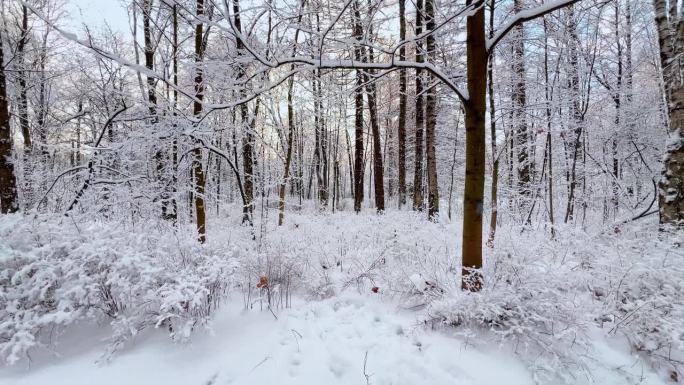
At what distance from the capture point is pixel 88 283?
2.92 metres

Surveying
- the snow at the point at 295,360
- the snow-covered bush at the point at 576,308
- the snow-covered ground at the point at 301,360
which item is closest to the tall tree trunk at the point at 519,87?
the snow-covered bush at the point at 576,308

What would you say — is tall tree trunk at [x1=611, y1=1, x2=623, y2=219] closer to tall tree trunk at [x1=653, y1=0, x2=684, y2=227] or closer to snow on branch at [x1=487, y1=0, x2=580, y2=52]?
tall tree trunk at [x1=653, y1=0, x2=684, y2=227]

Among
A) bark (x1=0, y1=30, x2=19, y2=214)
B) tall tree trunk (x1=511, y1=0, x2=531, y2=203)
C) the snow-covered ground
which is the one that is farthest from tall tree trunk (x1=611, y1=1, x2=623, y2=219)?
bark (x1=0, y1=30, x2=19, y2=214)

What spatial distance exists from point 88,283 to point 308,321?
6.91 ft

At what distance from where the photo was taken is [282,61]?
2.87 m

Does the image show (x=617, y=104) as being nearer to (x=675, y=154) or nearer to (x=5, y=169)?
(x=675, y=154)

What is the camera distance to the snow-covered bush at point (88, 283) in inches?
104

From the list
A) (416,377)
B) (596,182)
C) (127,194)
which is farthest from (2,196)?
(596,182)

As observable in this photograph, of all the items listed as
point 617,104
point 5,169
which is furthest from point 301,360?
point 617,104

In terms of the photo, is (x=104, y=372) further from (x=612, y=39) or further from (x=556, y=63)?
(x=612, y=39)

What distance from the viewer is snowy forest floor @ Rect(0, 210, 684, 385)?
258cm

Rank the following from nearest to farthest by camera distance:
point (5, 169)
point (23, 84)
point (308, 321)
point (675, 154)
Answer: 1. point (308, 321)
2. point (675, 154)
3. point (5, 169)
4. point (23, 84)

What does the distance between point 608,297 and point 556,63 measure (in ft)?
24.1

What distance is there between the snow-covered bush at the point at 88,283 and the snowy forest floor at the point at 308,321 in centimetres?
2
